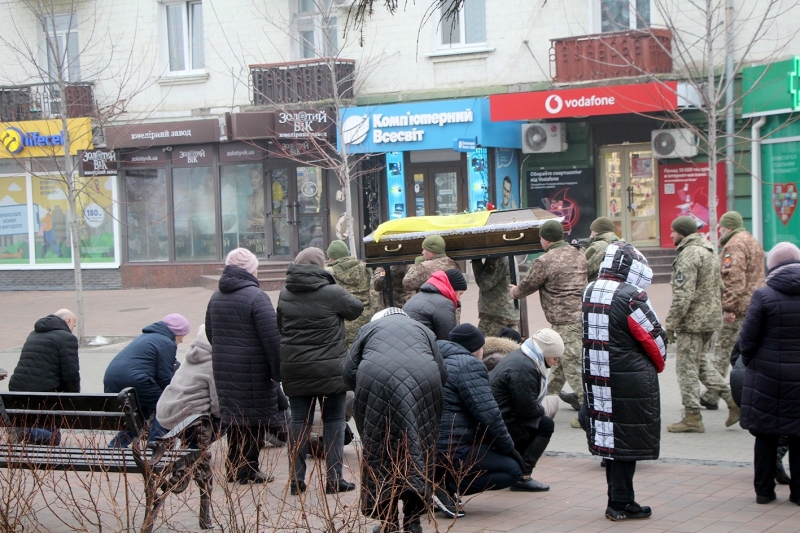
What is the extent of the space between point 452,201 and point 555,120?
2.89m

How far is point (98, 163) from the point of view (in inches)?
891

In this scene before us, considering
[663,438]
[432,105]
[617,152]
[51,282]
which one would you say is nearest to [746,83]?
[617,152]

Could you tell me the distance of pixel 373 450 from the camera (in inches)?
199

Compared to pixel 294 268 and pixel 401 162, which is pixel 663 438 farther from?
pixel 401 162

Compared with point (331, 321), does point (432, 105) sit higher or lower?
higher

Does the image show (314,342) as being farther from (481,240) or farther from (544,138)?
(544,138)

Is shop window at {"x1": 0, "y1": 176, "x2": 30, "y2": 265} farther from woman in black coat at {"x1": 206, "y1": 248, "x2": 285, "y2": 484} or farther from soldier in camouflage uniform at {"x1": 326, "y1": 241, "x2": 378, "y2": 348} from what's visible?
woman in black coat at {"x1": 206, "y1": 248, "x2": 285, "y2": 484}

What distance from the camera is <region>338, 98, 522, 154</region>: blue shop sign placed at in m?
19.6

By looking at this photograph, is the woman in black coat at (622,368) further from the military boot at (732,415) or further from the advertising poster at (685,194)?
the advertising poster at (685,194)

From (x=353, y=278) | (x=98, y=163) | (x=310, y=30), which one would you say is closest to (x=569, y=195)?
(x=310, y=30)

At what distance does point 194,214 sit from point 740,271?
1663 centimetres

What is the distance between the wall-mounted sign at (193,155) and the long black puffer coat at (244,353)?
16.4 metres

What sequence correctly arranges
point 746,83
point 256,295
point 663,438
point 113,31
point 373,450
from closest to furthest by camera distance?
point 373,450
point 256,295
point 663,438
point 746,83
point 113,31

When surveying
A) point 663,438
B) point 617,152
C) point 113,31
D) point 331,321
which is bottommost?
point 663,438
